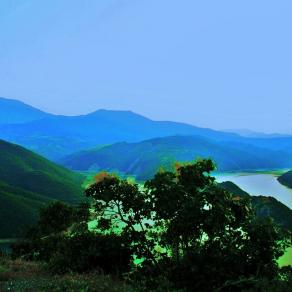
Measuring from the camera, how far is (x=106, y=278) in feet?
69.3

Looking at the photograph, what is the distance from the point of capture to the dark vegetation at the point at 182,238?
922 inches

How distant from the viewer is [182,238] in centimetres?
2553

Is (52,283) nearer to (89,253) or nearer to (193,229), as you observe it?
(89,253)

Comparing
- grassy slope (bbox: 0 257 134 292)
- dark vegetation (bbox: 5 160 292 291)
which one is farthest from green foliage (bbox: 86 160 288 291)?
grassy slope (bbox: 0 257 134 292)

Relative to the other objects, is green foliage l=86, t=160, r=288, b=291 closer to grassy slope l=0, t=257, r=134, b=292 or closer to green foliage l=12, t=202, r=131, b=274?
green foliage l=12, t=202, r=131, b=274

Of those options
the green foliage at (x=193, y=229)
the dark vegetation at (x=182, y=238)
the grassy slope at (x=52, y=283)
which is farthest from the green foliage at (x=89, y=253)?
the grassy slope at (x=52, y=283)

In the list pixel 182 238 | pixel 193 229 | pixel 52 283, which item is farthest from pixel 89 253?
pixel 52 283

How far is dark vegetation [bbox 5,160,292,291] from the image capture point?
23406 mm

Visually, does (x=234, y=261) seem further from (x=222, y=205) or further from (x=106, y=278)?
(x=106, y=278)

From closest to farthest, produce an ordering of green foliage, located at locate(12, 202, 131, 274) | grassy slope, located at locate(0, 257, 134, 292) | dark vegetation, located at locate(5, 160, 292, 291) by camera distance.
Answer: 1. grassy slope, located at locate(0, 257, 134, 292)
2. dark vegetation, located at locate(5, 160, 292, 291)
3. green foliage, located at locate(12, 202, 131, 274)

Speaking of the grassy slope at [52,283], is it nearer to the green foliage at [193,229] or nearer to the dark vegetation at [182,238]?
the dark vegetation at [182,238]

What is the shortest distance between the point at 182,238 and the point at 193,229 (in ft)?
5.57

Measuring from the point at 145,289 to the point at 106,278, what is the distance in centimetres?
240

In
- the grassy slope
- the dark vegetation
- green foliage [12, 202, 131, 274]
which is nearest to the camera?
the grassy slope
